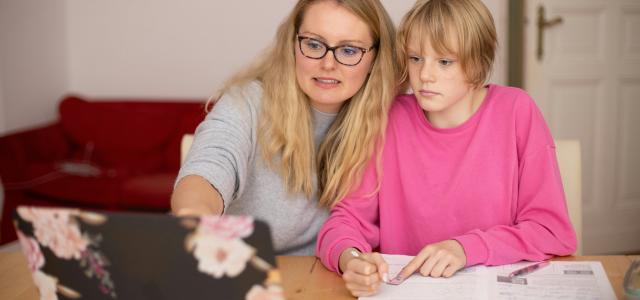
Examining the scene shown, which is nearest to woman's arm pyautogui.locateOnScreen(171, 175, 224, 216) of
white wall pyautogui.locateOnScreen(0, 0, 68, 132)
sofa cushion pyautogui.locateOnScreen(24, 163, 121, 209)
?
sofa cushion pyautogui.locateOnScreen(24, 163, 121, 209)

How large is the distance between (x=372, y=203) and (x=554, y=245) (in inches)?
15.2

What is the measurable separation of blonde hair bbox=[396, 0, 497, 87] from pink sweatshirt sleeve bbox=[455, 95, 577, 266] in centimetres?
15

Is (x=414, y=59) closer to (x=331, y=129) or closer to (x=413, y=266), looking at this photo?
(x=331, y=129)

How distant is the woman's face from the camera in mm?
1433

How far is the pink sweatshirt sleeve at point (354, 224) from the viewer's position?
4.46ft

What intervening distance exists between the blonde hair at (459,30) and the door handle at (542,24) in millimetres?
2186

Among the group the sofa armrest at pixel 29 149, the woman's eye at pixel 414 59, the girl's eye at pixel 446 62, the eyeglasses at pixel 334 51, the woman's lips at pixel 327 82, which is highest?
the eyeglasses at pixel 334 51

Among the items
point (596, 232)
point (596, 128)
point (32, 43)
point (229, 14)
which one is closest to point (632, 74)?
point (596, 128)

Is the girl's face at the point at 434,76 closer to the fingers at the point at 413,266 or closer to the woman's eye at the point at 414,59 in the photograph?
the woman's eye at the point at 414,59

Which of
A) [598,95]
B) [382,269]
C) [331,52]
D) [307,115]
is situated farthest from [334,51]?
[598,95]

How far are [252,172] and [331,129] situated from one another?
0.20 metres

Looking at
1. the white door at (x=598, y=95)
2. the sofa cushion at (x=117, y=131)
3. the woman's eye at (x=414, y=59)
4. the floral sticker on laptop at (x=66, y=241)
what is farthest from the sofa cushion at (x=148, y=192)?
the floral sticker on laptop at (x=66, y=241)

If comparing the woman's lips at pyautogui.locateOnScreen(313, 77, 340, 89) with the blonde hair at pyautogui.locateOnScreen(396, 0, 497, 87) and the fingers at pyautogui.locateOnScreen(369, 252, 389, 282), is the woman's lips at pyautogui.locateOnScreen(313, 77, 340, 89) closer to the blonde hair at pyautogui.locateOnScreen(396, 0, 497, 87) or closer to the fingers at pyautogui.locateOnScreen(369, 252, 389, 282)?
the blonde hair at pyautogui.locateOnScreen(396, 0, 497, 87)

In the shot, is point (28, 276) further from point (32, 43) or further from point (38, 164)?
point (32, 43)
